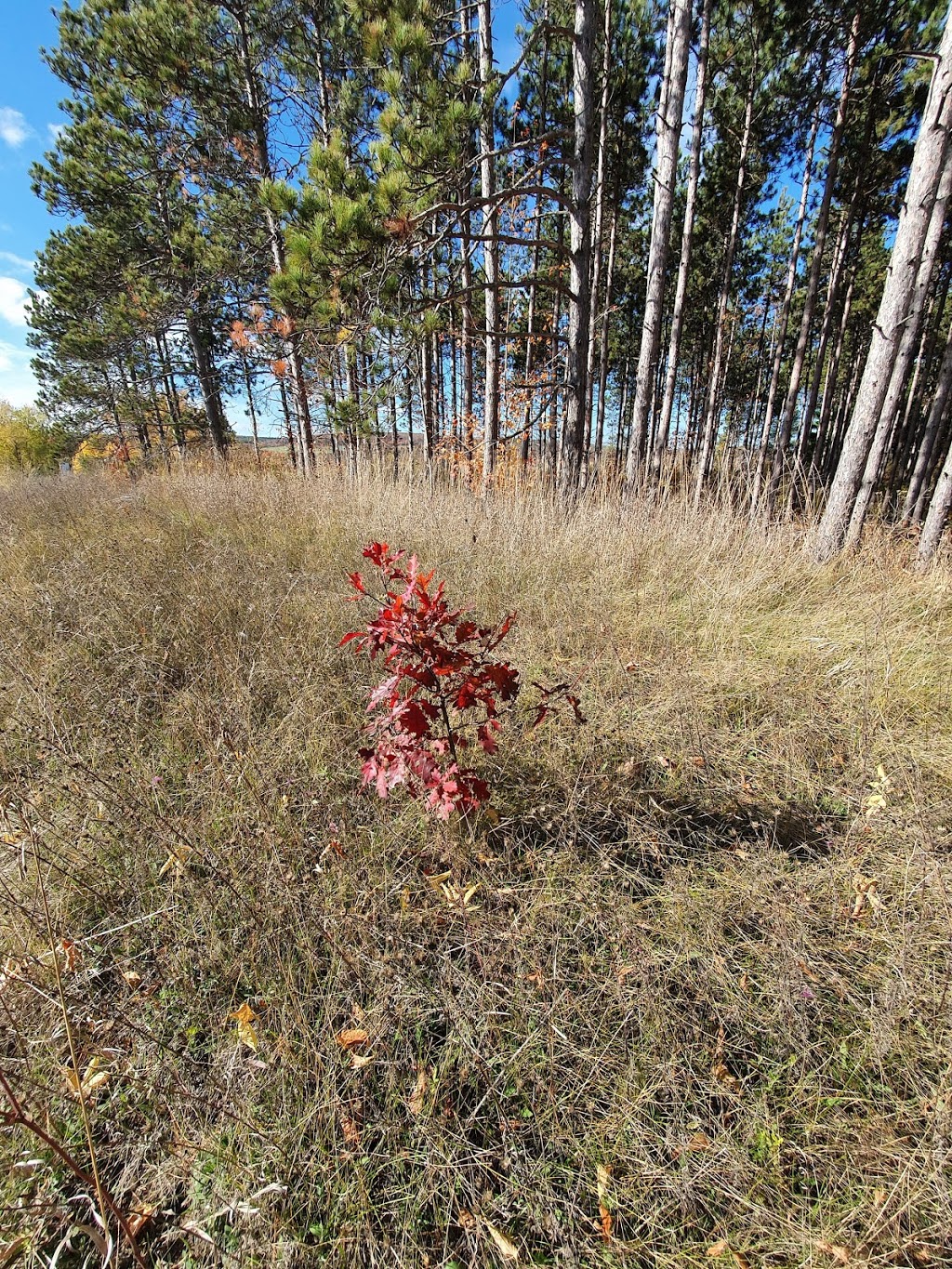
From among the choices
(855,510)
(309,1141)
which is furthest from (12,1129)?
(855,510)

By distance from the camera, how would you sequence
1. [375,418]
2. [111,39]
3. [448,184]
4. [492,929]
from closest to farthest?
[492,929] → [448,184] → [375,418] → [111,39]

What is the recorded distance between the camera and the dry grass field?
3.13 feet

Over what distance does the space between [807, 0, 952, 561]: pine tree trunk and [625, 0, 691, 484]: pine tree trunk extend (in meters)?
1.76

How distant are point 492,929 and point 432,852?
34 cm

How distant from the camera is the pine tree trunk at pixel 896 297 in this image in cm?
325

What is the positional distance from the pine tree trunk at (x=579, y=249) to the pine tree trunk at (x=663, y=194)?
1.88 feet

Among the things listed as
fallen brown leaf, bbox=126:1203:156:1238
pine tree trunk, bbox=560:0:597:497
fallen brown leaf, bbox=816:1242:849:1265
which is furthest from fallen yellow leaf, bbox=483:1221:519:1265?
pine tree trunk, bbox=560:0:597:497

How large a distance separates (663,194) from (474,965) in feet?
20.4

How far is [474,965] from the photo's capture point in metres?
1.35

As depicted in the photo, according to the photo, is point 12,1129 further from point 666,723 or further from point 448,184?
point 448,184

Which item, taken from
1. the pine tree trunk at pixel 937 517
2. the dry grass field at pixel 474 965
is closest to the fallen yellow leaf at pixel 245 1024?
the dry grass field at pixel 474 965

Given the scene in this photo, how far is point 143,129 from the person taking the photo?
6941 millimetres

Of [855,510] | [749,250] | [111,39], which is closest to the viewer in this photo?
[855,510]

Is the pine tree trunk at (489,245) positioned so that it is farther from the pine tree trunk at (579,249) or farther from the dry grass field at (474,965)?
the dry grass field at (474,965)
